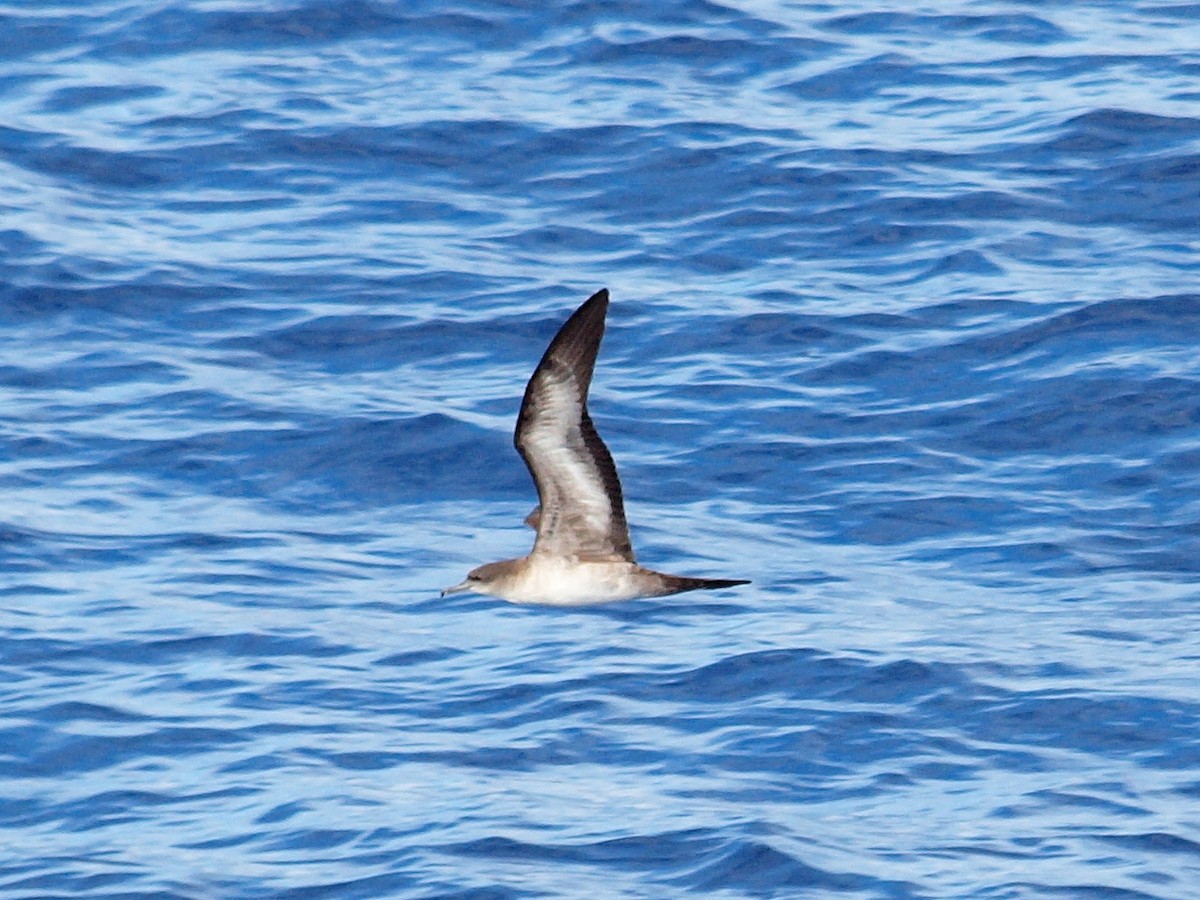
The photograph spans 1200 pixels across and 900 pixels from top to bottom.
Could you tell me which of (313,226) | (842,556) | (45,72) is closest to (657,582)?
(842,556)

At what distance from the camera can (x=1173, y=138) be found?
16297 millimetres

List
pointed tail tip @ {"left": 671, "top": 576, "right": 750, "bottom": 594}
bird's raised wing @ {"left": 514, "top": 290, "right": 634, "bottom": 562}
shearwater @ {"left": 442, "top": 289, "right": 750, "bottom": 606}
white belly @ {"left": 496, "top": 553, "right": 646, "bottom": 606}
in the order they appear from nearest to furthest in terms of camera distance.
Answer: bird's raised wing @ {"left": 514, "top": 290, "right": 634, "bottom": 562} < shearwater @ {"left": 442, "top": 289, "right": 750, "bottom": 606} < pointed tail tip @ {"left": 671, "top": 576, "right": 750, "bottom": 594} < white belly @ {"left": 496, "top": 553, "right": 646, "bottom": 606}

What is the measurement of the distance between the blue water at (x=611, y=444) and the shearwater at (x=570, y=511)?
3.60 ft

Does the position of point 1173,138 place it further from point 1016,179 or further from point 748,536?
point 748,536

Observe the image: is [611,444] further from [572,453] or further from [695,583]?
[695,583]

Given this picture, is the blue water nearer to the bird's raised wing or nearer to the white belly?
the white belly

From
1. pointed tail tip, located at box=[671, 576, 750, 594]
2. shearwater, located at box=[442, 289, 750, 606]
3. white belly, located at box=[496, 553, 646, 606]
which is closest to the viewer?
shearwater, located at box=[442, 289, 750, 606]

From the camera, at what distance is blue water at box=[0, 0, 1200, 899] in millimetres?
10000

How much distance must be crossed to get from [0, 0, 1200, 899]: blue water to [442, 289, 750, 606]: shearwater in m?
1.10

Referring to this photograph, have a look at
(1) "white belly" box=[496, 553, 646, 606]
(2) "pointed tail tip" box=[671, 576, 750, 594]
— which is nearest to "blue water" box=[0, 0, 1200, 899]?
(1) "white belly" box=[496, 553, 646, 606]

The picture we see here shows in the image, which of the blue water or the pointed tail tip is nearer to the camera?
the pointed tail tip

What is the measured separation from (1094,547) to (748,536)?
1800mm

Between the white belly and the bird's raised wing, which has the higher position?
the bird's raised wing

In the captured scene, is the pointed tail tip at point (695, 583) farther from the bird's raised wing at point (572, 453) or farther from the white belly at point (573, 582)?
the bird's raised wing at point (572, 453)
